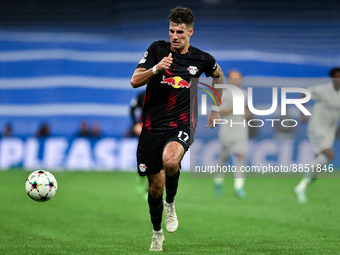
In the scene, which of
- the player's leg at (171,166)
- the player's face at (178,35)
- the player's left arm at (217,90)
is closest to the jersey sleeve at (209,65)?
the player's left arm at (217,90)

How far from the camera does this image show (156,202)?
5.18 meters

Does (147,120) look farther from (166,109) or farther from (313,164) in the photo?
(313,164)

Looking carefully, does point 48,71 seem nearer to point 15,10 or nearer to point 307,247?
point 15,10

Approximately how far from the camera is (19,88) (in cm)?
1905

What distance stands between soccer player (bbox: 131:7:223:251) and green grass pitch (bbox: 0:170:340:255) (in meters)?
0.72

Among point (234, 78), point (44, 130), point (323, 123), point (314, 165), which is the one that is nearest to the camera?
point (314, 165)

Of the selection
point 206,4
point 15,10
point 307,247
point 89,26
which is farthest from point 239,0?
point 307,247

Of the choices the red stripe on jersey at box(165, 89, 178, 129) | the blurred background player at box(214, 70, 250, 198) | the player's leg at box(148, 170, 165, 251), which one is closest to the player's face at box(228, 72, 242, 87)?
the blurred background player at box(214, 70, 250, 198)

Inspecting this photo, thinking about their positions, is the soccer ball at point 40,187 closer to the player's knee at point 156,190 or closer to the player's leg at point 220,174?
A: the player's knee at point 156,190

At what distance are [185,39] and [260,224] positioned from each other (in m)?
3.30

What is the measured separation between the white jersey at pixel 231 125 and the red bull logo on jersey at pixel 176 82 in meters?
5.85

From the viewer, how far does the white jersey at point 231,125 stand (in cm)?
1093

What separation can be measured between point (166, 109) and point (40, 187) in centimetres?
175

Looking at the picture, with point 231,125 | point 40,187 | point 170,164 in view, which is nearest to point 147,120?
point 170,164
